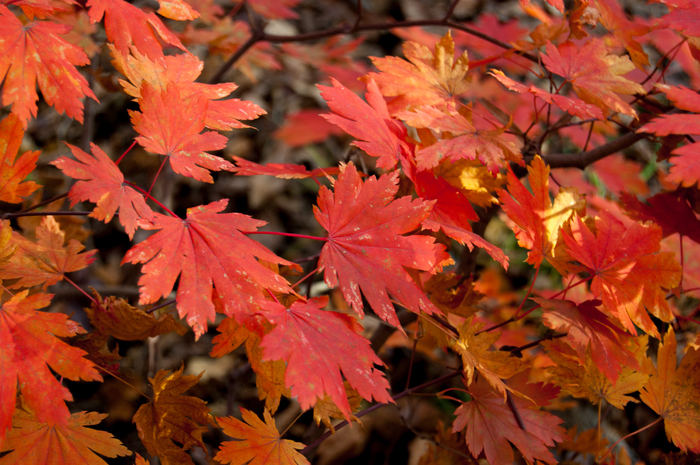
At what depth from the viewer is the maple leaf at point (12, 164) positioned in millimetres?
595

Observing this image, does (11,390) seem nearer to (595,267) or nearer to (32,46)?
(32,46)

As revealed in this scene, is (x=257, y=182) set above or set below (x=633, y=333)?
below

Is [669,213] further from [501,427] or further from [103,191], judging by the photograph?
[103,191]

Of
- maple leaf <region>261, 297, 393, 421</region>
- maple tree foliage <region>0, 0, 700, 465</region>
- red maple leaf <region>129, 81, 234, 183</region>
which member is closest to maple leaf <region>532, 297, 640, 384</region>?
maple tree foliage <region>0, 0, 700, 465</region>

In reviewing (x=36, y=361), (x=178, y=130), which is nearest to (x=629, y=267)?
(x=178, y=130)

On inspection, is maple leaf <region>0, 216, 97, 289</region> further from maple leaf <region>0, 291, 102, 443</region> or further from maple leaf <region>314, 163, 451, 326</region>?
maple leaf <region>314, 163, 451, 326</region>

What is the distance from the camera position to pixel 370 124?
684 mm

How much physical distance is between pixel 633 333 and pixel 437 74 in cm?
54

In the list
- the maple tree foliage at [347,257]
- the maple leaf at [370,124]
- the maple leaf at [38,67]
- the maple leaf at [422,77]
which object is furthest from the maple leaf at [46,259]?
the maple leaf at [422,77]

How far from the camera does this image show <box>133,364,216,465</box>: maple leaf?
2.12 feet

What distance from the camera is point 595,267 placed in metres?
0.67

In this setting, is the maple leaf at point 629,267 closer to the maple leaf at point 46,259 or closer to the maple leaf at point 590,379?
the maple leaf at point 590,379

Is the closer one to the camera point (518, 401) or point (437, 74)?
point (518, 401)

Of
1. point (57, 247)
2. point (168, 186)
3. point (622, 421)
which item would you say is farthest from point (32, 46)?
point (622, 421)
